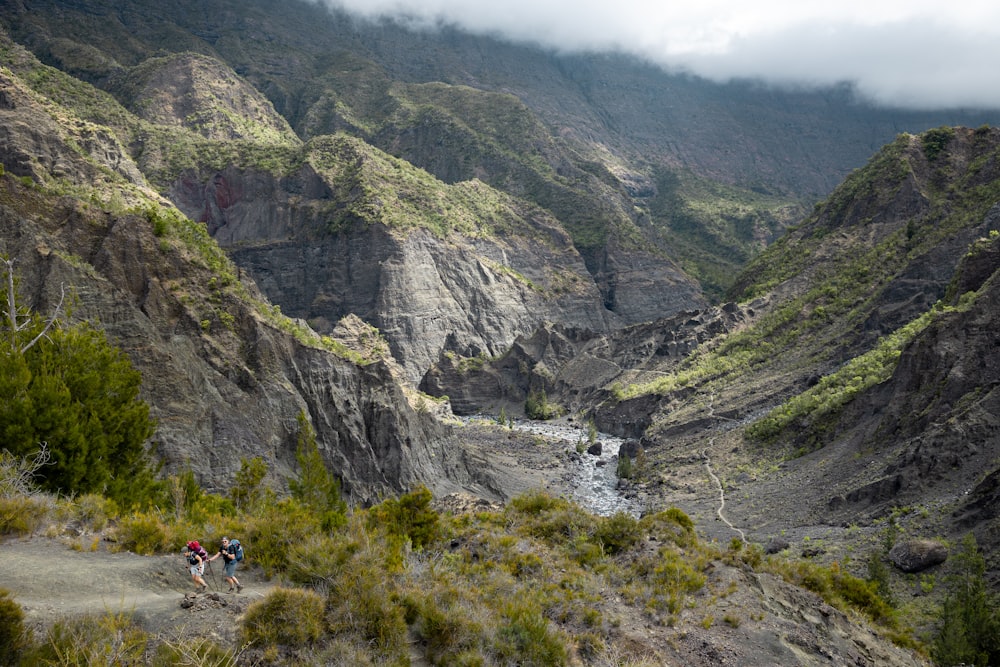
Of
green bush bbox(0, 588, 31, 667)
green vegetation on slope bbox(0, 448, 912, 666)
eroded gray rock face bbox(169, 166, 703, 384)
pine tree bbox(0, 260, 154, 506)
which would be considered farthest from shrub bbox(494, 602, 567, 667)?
eroded gray rock face bbox(169, 166, 703, 384)

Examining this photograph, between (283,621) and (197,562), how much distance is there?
8.01 feet

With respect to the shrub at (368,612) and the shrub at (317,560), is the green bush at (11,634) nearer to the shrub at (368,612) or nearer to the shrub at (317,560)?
the shrub at (368,612)

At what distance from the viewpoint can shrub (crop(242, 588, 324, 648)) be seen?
33.9 ft

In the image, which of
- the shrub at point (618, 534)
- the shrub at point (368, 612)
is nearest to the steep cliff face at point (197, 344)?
the shrub at point (618, 534)

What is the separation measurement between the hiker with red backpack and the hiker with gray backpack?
0.23 metres

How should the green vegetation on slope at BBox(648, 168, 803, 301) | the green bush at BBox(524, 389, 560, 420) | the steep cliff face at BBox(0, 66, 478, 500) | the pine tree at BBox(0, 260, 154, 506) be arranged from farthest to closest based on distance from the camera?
the green vegetation on slope at BBox(648, 168, 803, 301) < the green bush at BBox(524, 389, 560, 420) < the steep cliff face at BBox(0, 66, 478, 500) < the pine tree at BBox(0, 260, 154, 506)

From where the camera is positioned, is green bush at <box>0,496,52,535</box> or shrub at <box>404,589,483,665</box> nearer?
shrub at <box>404,589,483,665</box>

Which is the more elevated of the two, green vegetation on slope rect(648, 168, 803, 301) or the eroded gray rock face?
green vegetation on slope rect(648, 168, 803, 301)

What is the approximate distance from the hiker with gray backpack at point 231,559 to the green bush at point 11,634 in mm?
3563

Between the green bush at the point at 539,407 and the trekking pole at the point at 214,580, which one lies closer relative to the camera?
the trekking pole at the point at 214,580

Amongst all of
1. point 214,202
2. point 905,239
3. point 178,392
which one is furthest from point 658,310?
point 178,392

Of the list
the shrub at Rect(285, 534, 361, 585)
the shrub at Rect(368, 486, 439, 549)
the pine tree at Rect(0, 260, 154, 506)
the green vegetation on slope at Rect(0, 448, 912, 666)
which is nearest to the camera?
the green vegetation on slope at Rect(0, 448, 912, 666)

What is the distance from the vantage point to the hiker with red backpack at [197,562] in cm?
1178

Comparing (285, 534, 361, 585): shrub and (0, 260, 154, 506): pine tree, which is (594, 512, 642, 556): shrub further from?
(0, 260, 154, 506): pine tree
